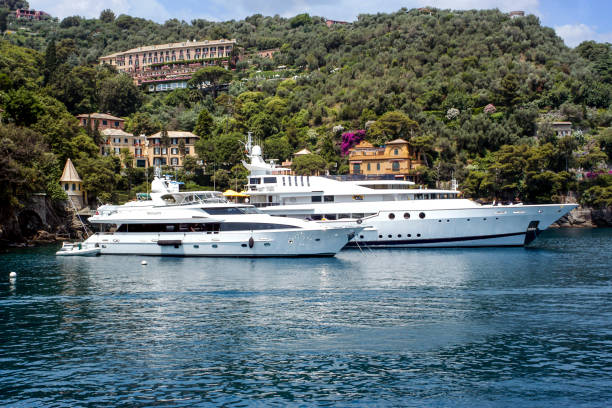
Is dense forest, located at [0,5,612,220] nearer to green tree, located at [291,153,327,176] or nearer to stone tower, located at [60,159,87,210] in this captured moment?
green tree, located at [291,153,327,176]

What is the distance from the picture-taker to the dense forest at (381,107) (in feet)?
263

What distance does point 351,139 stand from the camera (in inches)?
3826

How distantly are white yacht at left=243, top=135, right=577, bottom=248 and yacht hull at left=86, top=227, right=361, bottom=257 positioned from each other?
6.14m

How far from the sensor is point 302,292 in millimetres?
29812

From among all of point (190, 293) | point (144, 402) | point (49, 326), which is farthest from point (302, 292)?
point (144, 402)

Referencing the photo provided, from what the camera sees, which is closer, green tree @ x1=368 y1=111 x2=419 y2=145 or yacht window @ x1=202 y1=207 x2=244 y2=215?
yacht window @ x1=202 y1=207 x2=244 y2=215

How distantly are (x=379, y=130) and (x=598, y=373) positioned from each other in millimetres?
76402

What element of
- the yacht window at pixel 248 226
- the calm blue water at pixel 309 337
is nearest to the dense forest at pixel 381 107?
the yacht window at pixel 248 226

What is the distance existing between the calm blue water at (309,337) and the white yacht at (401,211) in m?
12.5

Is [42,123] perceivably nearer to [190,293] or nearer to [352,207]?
[352,207]

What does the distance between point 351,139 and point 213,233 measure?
56.2m

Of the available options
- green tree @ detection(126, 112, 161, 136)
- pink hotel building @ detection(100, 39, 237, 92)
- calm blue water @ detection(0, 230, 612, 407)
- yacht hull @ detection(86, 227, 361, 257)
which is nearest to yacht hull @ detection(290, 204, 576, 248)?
yacht hull @ detection(86, 227, 361, 257)

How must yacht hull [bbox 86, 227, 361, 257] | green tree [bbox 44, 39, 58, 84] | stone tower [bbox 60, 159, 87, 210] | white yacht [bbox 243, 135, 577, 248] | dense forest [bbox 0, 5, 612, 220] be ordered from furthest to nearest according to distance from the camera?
1. green tree [bbox 44, 39, 58, 84]
2. dense forest [bbox 0, 5, 612, 220]
3. stone tower [bbox 60, 159, 87, 210]
4. white yacht [bbox 243, 135, 577, 248]
5. yacht hull [bbox 86, 227, 361, 257]

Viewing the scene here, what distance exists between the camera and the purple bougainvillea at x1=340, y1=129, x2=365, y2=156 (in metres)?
96.9
